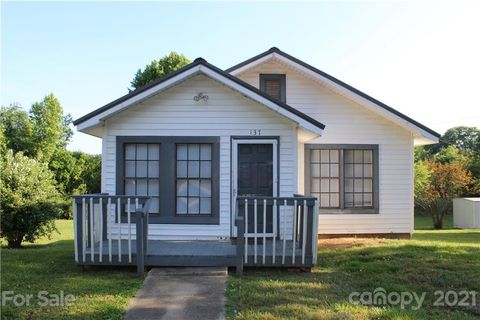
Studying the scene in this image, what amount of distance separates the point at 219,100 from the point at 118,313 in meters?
5.60

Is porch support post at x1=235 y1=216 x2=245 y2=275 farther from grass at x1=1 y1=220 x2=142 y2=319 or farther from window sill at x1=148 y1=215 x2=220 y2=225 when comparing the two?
window sill at x1=148 y1=215 x2=220 y2=225

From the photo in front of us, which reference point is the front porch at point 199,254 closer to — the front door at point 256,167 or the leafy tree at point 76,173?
the front door at point 256,167

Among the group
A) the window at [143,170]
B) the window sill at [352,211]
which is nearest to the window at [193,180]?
the window at [143,170]

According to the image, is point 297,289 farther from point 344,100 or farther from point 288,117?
point 344,100

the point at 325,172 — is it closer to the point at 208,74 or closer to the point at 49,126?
the point at 208,74

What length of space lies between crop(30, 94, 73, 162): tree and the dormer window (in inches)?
1418

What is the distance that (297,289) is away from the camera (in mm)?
6574

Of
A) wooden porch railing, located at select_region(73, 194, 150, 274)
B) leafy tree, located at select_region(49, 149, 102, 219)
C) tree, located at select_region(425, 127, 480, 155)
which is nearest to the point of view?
wooden porch railing, located at select_region(73, 194, 150, 274)

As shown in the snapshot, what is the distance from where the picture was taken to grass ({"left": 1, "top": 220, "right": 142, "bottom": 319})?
18.1 ft

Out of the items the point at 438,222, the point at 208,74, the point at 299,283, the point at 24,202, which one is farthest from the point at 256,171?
the point at 438,222

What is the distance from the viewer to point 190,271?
7.67 metres

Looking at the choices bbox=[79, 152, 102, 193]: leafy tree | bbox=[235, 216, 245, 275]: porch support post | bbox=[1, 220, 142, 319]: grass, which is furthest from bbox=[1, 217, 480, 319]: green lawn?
bbox=[79, 152, 102, 193]: leafy tree

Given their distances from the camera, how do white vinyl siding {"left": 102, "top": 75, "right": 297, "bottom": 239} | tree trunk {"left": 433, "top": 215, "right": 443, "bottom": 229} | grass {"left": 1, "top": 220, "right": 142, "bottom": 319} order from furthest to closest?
tree trunk {"left": 433, "top": 215, "right": 443, "bottom": 229} → white vinyl siding {"left": 102, "top": 75, "right": 297, "bottom": 239} → grass {"left": 1, "top": 220, "right": 142, "bottom": 319}

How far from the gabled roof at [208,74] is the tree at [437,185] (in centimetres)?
1932
